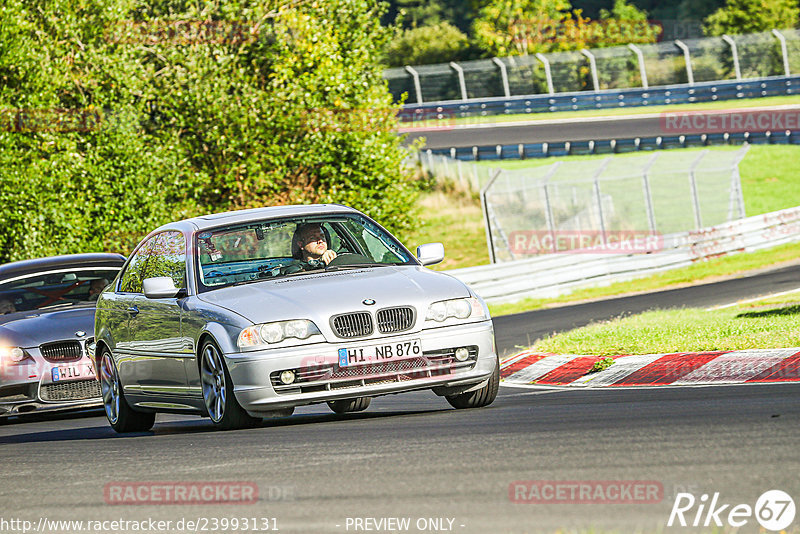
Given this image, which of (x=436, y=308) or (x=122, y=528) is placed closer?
(x=122, y=528)

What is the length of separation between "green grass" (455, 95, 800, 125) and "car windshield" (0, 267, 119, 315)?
38869 mm

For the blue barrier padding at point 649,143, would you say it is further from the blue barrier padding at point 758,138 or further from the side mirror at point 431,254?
the side mirror at point 431,254

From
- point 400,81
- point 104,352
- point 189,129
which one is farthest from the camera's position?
point 400,81

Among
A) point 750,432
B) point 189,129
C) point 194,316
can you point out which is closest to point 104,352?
point 194,316

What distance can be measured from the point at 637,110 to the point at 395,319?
153 ft

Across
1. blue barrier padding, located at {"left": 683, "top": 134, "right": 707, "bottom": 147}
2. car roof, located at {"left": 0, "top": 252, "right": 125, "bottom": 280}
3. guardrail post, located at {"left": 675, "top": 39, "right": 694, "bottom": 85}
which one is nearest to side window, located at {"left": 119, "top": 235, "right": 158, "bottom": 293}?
car roof, located at {"left": 0, "top": 252, "right": 125, "bottom": 280}

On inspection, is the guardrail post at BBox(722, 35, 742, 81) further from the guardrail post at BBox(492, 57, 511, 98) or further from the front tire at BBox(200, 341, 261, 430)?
the front tire at BBox(200, 341, 261, 430)

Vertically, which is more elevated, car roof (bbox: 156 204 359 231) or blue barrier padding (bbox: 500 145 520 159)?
car roof (bbox: 156 204 359 231)

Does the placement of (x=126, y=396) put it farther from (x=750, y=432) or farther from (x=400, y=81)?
(x=400, y=81)

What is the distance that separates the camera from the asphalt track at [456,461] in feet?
16.0

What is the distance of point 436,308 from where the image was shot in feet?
26.9

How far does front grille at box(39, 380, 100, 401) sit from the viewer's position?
11.6m

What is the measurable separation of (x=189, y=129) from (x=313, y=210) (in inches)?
732

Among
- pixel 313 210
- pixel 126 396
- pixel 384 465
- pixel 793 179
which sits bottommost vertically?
pixel 793 179
